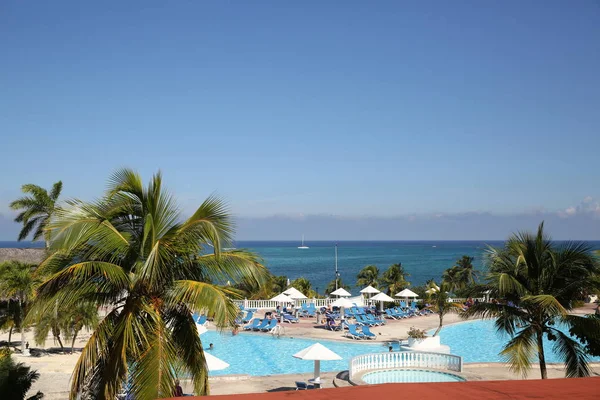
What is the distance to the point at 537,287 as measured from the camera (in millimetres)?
10820

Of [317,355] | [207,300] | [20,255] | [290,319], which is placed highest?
[207,300]

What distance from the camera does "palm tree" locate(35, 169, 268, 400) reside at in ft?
18.7

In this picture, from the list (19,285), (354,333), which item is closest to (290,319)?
(354,333)

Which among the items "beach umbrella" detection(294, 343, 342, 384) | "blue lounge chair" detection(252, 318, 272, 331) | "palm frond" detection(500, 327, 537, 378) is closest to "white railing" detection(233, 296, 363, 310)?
"blue lounge chair" detection(252, 318, 272, 331)

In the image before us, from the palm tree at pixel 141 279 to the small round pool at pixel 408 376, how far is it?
924cm

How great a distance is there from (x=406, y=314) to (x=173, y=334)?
24992 millimetres

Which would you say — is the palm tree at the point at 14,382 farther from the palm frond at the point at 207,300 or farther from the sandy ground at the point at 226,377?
the palm frond at the point at 207,300

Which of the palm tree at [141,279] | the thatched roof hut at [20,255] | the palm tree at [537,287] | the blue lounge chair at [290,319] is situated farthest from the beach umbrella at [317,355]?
the thatched roof hut at [20,255]

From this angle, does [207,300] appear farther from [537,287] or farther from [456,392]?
[537,287]

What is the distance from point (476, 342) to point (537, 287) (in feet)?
47.9

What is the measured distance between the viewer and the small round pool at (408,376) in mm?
14625

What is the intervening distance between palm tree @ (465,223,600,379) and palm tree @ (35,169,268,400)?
650 centimetres

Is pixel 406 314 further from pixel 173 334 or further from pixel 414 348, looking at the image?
pixel 173 334

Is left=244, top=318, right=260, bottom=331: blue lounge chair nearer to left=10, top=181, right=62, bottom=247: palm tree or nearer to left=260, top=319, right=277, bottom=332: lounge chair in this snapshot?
left=260, top=319, right=277, bottom=332: lounge chair
